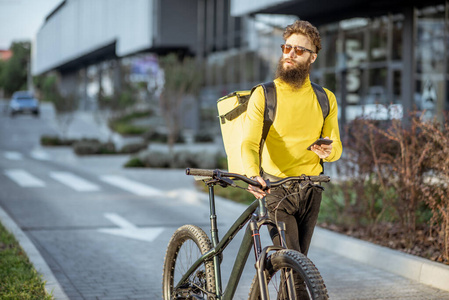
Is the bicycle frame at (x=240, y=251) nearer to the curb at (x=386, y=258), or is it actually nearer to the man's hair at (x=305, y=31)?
the man's hair at (x=305, y=31)

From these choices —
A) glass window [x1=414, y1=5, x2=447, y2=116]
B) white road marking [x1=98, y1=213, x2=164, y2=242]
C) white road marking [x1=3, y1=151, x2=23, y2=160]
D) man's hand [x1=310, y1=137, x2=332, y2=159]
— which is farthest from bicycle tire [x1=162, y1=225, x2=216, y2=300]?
white road marking [x1=3, y1=151, x2=23, y2=160]

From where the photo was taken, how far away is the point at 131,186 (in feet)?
53.1

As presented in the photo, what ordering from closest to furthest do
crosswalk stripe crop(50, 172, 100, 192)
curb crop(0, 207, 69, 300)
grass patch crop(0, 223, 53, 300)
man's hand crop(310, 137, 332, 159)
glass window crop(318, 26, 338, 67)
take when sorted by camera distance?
man's hand crop(310, 137, 332, 159) → grass patch crop(0, 223, 53, 300) → curb crop(0, 207, 69, 300) → crosswalk stripe crop(50, 172, 100, 192) → glass window crop(318, 26, 338, 67)

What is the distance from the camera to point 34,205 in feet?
41.7

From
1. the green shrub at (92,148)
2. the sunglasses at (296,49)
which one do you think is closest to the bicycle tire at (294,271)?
the sunglasses at (296,49)

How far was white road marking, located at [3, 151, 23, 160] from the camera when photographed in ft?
84.5

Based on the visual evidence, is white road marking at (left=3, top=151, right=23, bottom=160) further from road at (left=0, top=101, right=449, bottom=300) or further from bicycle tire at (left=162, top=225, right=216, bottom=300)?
bicycle tire at (left=162, top=225, right=216, bottom=300)

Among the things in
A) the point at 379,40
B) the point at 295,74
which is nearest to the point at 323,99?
the point at 295,74

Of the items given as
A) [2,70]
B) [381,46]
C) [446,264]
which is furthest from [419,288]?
[2,70]

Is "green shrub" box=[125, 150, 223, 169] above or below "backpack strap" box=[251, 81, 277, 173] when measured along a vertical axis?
below

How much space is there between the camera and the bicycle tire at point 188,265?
422 cm

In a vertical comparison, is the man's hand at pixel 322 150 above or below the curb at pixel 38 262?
above

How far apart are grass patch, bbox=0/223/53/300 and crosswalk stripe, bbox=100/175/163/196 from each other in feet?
23.1

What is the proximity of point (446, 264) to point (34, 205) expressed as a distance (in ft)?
26.8
